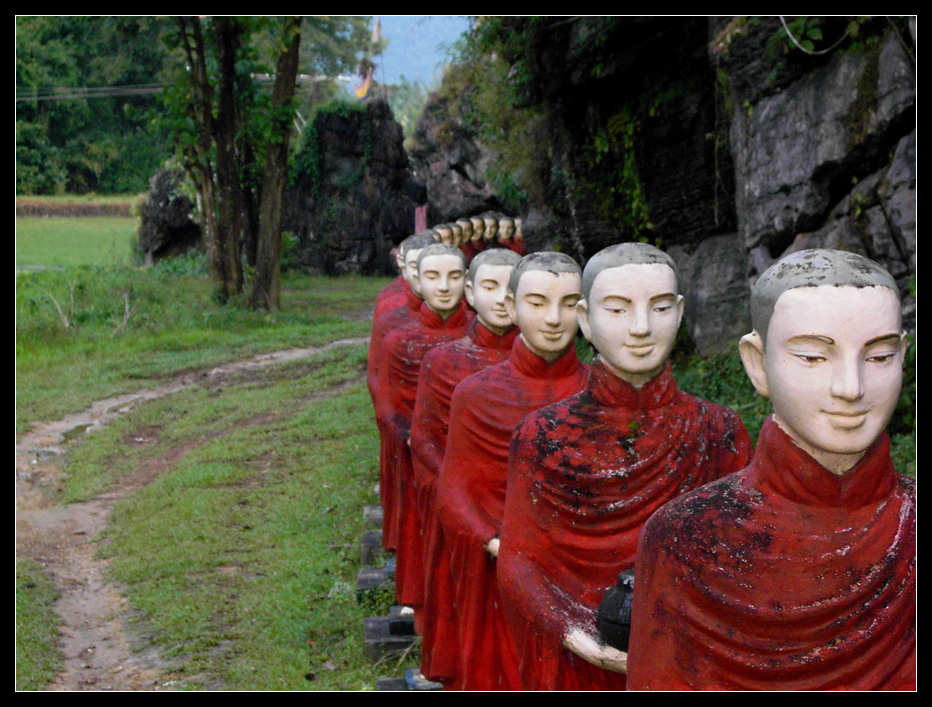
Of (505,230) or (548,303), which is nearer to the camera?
(548,303)

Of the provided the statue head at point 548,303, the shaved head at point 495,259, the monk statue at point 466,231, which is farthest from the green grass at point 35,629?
the monk statue at point 466,231

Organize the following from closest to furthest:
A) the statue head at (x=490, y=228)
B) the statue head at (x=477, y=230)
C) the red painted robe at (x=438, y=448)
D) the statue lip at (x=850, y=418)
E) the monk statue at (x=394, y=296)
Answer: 1. the statue lip at (x=850, y=418)
2. the red painted robe at (x=438, y=448)
3. the monk statue at (x=394, y=296)
4. the statue head at (x=477, y=230)
5. the statue head at (x=490, y=228)

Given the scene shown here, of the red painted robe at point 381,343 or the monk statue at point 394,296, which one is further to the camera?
the monk statue at point 394,296

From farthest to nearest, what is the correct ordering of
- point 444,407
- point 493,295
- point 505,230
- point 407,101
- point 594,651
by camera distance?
point 407,101, point 505,230, point 444,407, point 493,295, point 594,651

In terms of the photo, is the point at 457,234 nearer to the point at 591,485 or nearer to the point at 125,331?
the point at 125,331

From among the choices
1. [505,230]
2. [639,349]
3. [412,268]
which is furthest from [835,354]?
[505,230]

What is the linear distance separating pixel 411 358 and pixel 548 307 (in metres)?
2.19

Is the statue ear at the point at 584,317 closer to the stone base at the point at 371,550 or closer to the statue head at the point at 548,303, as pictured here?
the statue head at the point at 548,303

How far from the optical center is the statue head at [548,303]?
12.9 feet

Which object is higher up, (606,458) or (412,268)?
(412,268)

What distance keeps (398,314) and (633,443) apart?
4.17 m

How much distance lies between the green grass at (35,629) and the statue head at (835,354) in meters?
5.02

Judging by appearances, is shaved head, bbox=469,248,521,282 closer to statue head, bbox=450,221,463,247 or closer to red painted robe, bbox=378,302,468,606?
red painted robe, bbox=378,302,468,606

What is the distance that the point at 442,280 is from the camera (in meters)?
5.99
